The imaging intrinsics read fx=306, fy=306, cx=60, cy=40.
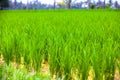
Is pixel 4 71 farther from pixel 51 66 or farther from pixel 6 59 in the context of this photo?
pixel 6 59

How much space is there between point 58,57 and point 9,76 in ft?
1.51

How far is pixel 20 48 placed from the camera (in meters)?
3.06

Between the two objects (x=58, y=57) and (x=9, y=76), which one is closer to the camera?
Answer: (x=9, y=76)

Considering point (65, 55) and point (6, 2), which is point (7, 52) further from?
point (6, 2)

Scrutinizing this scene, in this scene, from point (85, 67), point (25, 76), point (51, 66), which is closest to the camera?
point (25, 76)

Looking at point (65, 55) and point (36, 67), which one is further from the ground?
point (65, 55)

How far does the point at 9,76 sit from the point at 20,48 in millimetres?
770

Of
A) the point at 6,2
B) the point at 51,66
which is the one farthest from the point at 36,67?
the point at 6,2

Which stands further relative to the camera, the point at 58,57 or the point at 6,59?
the point at 6,59

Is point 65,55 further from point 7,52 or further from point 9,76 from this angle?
point 7,52

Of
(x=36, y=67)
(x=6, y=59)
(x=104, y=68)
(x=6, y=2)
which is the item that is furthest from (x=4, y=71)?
(x=6, y=2)

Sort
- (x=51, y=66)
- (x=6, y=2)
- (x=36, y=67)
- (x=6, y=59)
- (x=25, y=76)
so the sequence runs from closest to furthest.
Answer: (x=25, y=76), (x=51, y=66), (x=36, y=67), (x=6, y=59), (x=6, y=2)

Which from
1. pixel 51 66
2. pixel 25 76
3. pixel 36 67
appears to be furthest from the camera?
pixel 36 67

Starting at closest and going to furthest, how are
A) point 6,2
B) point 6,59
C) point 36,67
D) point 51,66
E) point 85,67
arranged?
1. point 85,67
2. point 51,66
3. point 36,67
4. point 6,59
5. point 6,2
